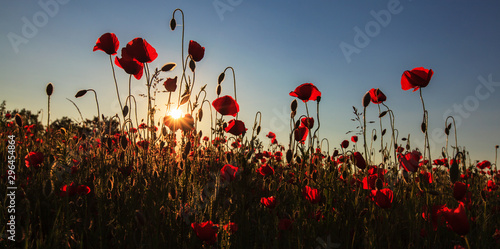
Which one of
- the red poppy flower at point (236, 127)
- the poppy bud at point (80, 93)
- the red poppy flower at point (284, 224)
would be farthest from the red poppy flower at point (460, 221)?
the poppy bud at point (80, 93)

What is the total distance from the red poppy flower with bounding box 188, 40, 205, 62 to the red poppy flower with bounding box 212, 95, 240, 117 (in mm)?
458

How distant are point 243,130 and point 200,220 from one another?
112 centimetres

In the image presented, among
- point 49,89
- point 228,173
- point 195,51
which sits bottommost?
point 228,173

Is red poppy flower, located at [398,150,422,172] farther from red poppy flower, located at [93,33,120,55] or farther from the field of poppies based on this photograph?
red poppy flower, located at [93,33,120,55]

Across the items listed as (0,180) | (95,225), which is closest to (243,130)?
(95,225)

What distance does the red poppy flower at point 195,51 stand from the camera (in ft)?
9.57

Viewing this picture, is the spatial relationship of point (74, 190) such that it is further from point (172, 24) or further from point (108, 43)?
point (172, 24)

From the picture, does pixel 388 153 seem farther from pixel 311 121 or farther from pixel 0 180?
pixel 0 180

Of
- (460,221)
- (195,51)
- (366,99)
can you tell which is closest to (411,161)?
(460,221)

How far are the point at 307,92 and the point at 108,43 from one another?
1.83m

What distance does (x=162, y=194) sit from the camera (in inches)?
80.4

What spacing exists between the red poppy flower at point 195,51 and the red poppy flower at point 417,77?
5.67 feet

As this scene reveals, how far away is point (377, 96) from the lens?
3.02 m

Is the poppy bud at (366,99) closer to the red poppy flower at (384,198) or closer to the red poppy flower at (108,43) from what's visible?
the red poppy flower at (384,198)
